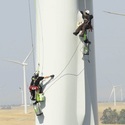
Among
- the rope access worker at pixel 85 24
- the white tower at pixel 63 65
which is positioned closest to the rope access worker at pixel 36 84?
the white tower at pixel 63 65

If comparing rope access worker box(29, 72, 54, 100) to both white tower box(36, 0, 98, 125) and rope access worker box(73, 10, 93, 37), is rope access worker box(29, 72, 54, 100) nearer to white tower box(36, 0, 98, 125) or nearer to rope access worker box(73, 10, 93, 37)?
white tower box(36, 0, 98, 125)

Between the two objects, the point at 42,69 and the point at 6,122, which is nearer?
the point at 42,69

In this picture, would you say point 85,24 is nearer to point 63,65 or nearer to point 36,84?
point 63,65

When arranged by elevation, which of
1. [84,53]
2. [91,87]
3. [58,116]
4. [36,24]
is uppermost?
[36,24]

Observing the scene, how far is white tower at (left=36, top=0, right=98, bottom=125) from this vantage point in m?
20.5

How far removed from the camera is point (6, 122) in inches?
4584

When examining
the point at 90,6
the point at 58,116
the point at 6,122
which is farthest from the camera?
the point at 6,122

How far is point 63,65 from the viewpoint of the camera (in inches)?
813

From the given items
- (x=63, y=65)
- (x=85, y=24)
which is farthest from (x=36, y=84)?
(x=85, y=24)

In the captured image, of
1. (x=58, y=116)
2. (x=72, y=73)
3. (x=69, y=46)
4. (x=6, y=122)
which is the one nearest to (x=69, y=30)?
(x=69, y=46)

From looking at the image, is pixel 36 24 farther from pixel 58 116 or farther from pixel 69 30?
pixel 58 116

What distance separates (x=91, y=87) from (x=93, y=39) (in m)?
2.43

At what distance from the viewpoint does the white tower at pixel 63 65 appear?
2052 cm

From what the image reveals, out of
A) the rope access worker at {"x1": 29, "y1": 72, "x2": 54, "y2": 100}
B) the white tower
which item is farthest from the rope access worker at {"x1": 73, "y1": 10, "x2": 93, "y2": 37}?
the rope access worker at {"x1": 29, "y1": 72, "x2": 54, "y2": 100}
